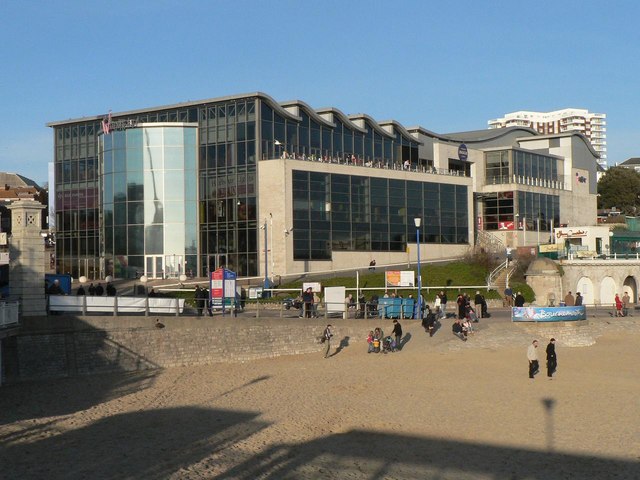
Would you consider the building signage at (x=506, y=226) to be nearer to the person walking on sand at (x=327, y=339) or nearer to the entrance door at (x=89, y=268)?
the entrance door at (x=89, y=268)

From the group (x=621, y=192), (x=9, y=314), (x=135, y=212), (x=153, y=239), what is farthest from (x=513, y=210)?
(x=9, y=314)

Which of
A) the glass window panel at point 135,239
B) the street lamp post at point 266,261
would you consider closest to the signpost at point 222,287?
the street lamp post at point 266,261

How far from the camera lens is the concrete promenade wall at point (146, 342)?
30594 mm

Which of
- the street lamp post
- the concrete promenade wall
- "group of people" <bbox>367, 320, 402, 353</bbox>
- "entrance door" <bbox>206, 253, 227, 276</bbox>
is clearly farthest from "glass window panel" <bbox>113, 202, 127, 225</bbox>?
"group of people" <bbox>367, 320, 402, 353</bbox>

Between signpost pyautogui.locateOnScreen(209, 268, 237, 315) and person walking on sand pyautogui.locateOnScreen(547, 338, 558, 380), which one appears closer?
person walking on sand pyautogui.locateOnScreen(547, 338, 558, 380)

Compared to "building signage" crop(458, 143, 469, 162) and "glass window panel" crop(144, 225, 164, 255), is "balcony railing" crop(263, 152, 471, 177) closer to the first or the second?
"building signage" crop(458, 143, 469, 162)

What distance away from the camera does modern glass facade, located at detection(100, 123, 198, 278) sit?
6519 cm

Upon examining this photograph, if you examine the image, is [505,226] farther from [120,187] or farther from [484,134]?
[120,187]

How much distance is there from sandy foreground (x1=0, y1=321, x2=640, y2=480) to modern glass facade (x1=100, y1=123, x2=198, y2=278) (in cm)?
3046

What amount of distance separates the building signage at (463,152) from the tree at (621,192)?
47737 mm

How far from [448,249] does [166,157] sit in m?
26.2

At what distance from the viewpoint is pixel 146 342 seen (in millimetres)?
33688

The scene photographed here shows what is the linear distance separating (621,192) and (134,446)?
379 feet

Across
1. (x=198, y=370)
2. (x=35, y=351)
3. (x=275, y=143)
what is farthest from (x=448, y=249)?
(x=35, y=351)
